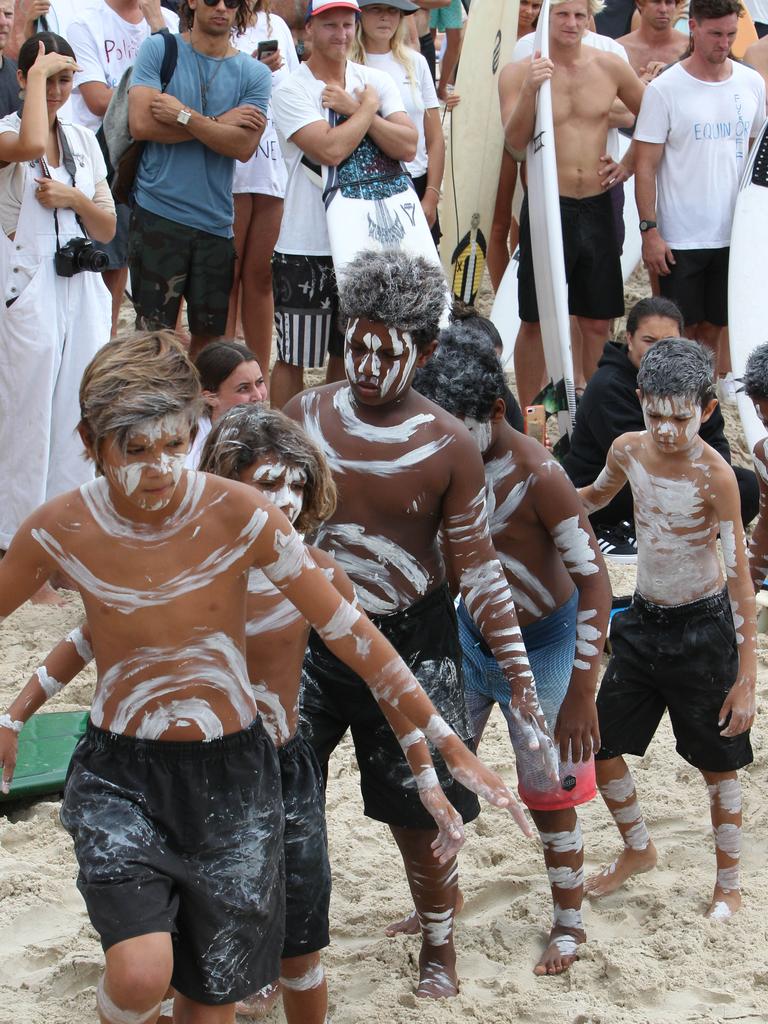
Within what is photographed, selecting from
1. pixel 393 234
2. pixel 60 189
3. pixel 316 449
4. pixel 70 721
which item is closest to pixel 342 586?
pixel 316 449

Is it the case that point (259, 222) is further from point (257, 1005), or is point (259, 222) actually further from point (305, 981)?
point (305, 981)

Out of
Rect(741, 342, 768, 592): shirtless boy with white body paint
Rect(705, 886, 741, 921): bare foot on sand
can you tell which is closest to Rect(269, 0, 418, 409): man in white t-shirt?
Rect(741, 342, 768, 592): shirtless boy with white body paint

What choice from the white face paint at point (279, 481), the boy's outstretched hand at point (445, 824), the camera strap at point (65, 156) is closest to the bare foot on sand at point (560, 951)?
the boy's outstretched hand at point (445, 824)

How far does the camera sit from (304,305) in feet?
17.8

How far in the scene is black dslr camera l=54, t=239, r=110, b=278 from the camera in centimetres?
473

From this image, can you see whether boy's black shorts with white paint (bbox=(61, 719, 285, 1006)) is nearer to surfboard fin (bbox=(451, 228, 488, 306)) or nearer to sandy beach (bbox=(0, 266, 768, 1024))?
sandy beach (bbox=(0, 266, 768, 1024))

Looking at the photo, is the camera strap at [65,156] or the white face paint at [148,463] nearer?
the white face paint at [148,463]

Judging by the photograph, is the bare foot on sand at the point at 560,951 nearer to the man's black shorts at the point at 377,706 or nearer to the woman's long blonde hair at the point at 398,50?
the man's black shorts at the point at 377,706

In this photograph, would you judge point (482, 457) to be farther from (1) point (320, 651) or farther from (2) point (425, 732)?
(2) point (425, 732)

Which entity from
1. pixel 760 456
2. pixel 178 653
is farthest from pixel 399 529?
pixel 760 456

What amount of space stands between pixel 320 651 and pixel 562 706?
23.6 inches

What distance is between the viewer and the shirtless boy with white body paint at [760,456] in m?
3.68

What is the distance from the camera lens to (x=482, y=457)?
10.2ft

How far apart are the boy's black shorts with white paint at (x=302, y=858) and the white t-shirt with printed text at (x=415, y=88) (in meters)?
4.01
